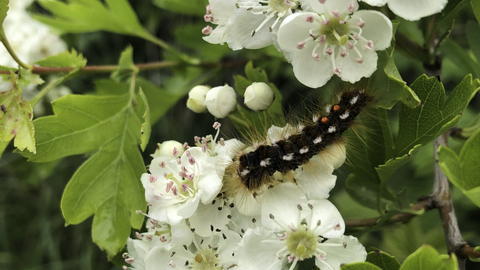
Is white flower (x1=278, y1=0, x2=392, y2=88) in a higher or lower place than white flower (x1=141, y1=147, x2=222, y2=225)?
higher

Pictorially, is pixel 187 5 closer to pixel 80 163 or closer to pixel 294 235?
pixel 294 235

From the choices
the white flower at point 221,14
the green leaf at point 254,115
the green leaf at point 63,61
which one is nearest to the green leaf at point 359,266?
the green leaf at point 254,115

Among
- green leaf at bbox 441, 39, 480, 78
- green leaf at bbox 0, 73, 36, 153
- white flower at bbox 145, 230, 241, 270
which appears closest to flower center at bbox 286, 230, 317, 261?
white flower at bbox 145, 230, 241, 270

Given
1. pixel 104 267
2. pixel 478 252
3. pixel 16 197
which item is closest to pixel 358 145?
pixel 478 252

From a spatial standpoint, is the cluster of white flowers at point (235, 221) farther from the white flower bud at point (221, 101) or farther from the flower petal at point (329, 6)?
the flower petal at point (329, 6)

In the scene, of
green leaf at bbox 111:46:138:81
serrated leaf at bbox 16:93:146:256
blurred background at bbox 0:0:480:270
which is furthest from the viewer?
blurred background at bbox 0:0:480:270

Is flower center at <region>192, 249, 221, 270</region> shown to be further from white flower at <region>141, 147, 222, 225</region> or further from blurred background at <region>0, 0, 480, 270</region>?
blurred background at <region>0, 0, 480, 270</region>
